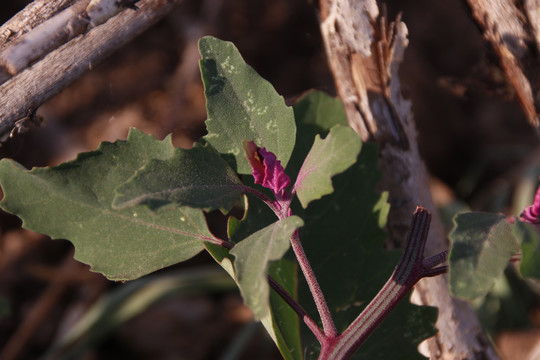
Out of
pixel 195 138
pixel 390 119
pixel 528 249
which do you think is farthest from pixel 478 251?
pixel 195 138

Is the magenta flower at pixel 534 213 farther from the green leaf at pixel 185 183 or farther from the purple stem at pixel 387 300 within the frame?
the green leaf at pixel 185 183

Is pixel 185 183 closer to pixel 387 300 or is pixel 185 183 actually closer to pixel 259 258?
pixel 259 258

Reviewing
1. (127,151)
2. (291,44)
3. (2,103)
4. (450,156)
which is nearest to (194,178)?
(127,151)

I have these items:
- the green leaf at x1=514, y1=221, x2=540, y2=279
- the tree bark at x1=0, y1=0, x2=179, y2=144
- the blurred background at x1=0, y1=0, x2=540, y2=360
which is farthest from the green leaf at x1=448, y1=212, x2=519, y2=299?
the blurred background at x1=0, y1=0, x2=540, y2=360

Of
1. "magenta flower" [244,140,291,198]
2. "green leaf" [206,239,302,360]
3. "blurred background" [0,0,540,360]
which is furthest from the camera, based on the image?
"blurred background" [0,0,540,360]

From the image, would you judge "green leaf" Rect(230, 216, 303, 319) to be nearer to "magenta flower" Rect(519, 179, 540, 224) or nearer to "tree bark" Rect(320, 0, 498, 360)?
"magenta flower" Rect(519, 179, 540, 224)

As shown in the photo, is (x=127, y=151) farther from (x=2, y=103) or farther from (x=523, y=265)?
(x=523, y=265)

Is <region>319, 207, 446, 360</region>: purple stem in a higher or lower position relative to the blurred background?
higher
